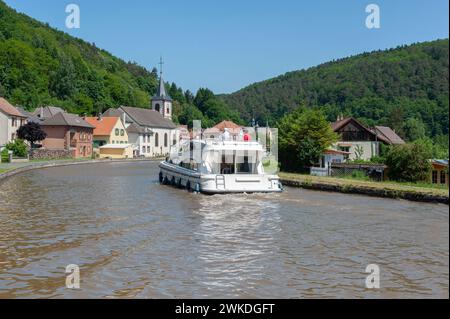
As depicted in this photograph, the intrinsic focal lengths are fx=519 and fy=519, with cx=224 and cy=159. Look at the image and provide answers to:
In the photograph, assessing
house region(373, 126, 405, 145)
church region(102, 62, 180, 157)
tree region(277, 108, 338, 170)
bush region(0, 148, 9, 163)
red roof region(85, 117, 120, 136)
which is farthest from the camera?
church region(102, 62, 180, 157)

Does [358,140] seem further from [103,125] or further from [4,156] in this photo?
[103,125]

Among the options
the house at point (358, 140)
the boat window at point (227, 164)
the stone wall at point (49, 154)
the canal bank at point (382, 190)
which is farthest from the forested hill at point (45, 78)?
the canal bank at point (382, 190)

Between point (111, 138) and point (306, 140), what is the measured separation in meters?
61.0

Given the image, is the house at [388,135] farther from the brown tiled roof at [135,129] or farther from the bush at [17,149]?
the brown tiled roof at [135,129]

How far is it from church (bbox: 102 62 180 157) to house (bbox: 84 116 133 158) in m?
3.86

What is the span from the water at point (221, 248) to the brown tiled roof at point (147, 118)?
3710 inches

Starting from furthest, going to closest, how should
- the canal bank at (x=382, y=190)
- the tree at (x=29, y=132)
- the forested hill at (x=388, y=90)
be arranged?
the forested hill at (x=388, y=90) < the tree at (x=29, y=132) < the canal bank at (x=382, y=190)

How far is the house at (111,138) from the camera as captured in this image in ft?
316

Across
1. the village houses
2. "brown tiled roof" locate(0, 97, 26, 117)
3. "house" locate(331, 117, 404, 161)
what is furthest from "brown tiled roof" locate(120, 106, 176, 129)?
"house" locate(331, 117, 404, 161)

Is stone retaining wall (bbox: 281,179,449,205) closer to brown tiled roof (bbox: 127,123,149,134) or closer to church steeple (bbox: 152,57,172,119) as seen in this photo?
brown tiled roof (bbox: 127,123,149,134)

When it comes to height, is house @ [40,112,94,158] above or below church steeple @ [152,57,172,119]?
below

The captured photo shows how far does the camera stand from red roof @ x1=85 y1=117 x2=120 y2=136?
101550 mm

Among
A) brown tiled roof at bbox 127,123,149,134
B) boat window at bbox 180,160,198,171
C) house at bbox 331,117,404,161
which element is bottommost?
boat window at bbox 180,160,198,171

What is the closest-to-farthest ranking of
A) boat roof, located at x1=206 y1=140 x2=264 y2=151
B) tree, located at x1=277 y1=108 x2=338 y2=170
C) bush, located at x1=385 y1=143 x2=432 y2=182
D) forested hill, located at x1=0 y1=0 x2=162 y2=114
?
boat roof, located at x1=206 y1=140 x2=264 y2=151 < bush, located at x1=385 y1=143 x2=432 y2=182 < tree, located at x1=277 y1=108 x2=338 y2=170 < forested hill, located at x1=0 y1=0 x2=162 y2=114
